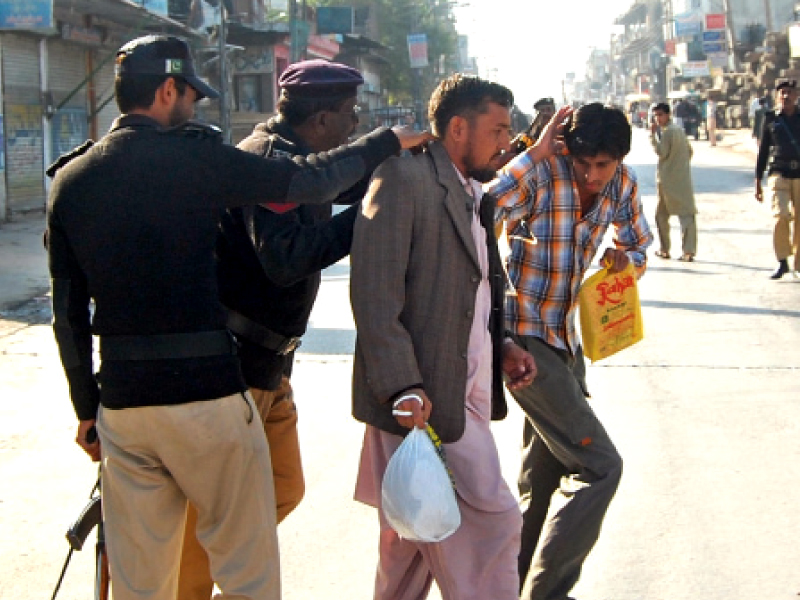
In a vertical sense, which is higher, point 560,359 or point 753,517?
point 560,359

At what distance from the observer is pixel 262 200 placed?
317cm

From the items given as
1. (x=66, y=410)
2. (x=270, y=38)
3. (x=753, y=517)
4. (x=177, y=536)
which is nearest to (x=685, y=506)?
(x=753, y=517)

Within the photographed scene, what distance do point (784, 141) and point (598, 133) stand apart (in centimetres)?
772

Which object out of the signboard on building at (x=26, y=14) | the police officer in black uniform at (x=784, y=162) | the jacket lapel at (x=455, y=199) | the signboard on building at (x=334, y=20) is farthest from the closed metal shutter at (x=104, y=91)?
the jacket lapel at (x=455, y=199)

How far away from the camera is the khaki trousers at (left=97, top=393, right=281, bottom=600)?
316cm

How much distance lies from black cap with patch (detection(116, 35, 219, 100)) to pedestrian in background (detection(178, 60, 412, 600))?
431 millimetres

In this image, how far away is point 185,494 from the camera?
325 cm

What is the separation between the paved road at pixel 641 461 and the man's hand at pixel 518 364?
1.13m

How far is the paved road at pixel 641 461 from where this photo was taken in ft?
15.8

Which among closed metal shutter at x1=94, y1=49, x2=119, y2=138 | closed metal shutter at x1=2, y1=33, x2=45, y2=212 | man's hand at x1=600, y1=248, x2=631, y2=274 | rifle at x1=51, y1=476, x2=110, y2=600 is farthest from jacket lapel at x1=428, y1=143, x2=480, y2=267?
closed metal shutter at x1=94, y1=49, x2=119, y2=138

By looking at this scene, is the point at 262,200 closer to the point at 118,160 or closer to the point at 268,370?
the point at 118,160

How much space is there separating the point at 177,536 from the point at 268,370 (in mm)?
635

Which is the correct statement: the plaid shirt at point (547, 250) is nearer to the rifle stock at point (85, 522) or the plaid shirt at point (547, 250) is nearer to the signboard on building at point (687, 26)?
the rifle stock at point (85, 522)

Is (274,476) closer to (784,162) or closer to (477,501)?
(477,501)
